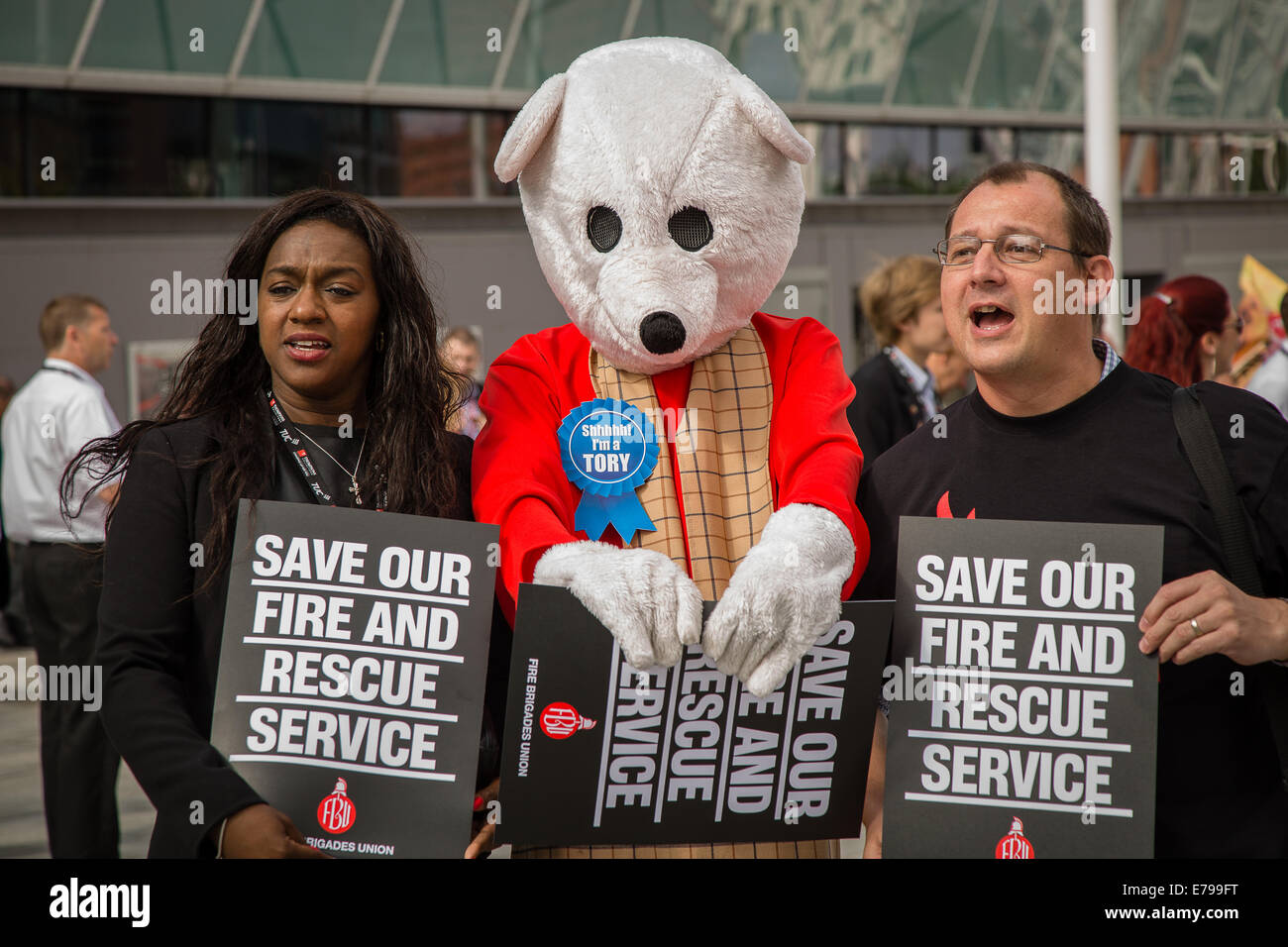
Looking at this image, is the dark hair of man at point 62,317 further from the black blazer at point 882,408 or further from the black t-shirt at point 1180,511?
the black t-shirt at point 1180,511

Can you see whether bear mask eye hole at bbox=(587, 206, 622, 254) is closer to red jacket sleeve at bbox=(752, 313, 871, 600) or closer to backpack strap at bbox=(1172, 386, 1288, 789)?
red jacket sleeve at bbox=(752, 313, 871, 600)

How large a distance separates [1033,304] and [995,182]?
0.31 m

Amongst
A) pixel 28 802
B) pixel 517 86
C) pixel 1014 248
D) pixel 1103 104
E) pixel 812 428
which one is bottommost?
pixel 28 802

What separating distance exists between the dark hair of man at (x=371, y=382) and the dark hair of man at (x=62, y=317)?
414cm

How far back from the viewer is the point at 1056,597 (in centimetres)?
243

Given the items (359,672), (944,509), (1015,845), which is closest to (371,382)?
(359,672)

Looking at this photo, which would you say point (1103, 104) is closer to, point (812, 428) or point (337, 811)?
point (812, 428)

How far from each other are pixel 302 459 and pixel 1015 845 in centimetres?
163

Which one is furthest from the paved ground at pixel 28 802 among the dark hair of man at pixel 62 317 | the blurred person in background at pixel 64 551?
the dark hair of man at pixel 62 317

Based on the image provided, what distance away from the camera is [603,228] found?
2.71 m

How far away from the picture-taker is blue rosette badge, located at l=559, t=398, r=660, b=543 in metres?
2.62

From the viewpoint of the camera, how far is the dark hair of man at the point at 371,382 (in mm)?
2596

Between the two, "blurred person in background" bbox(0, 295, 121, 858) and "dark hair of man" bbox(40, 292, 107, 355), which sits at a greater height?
"dark hair of man" bbox(40, 292, 107, 355)

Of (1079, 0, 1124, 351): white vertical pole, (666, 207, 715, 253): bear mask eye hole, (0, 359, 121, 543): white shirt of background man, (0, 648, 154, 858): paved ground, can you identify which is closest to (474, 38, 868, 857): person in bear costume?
(666, 207, 715, 253): bear mask eye hole
